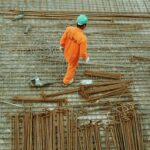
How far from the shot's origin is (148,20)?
10.5 meters

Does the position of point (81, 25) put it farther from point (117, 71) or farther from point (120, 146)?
point (120, 146)

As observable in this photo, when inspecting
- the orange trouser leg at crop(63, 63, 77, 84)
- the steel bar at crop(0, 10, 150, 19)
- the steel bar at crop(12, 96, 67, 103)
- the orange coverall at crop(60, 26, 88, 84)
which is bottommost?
the steel bar at crop(12, 96, 67, 103)

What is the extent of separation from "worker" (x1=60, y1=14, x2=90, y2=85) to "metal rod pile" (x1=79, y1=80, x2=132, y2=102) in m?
0.40

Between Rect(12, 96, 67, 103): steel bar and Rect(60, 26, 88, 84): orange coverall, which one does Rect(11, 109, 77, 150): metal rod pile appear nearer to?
Rect(12, 96, 67, 103): steel bar

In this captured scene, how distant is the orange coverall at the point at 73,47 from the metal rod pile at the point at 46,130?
39.8 inches

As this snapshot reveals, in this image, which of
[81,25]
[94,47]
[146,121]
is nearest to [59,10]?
[94,47]

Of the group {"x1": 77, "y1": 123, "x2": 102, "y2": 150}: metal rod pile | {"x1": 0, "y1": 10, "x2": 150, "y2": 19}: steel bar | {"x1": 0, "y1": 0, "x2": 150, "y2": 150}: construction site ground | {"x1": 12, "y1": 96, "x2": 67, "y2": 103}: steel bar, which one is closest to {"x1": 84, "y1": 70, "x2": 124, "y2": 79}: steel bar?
{"x1": 0, "y1": 0, "x2": 150, "y2": 150}: construction site ground

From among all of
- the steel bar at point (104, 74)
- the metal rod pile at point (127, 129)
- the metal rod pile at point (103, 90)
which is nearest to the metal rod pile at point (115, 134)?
the metal rod pile at point (127, 129)

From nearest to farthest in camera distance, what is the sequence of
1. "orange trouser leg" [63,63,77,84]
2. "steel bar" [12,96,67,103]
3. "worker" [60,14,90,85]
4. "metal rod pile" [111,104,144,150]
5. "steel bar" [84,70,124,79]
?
"metal rod pile" [111,104,144,150] < "steel bar" [12,96,67,103] < "worker" [60,14,90,85] < "orange trouser leg" [63,63,77,84] < "steel bar" [84,70,124,79]

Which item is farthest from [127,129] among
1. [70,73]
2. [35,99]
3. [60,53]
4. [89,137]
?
[60,53]

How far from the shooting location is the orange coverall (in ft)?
26.8

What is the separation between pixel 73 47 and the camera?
8344 millimetres

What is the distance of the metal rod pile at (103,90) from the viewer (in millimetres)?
8273

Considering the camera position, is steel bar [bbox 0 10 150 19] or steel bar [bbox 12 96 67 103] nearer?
steel bar [bbox 12 96 67 103]
